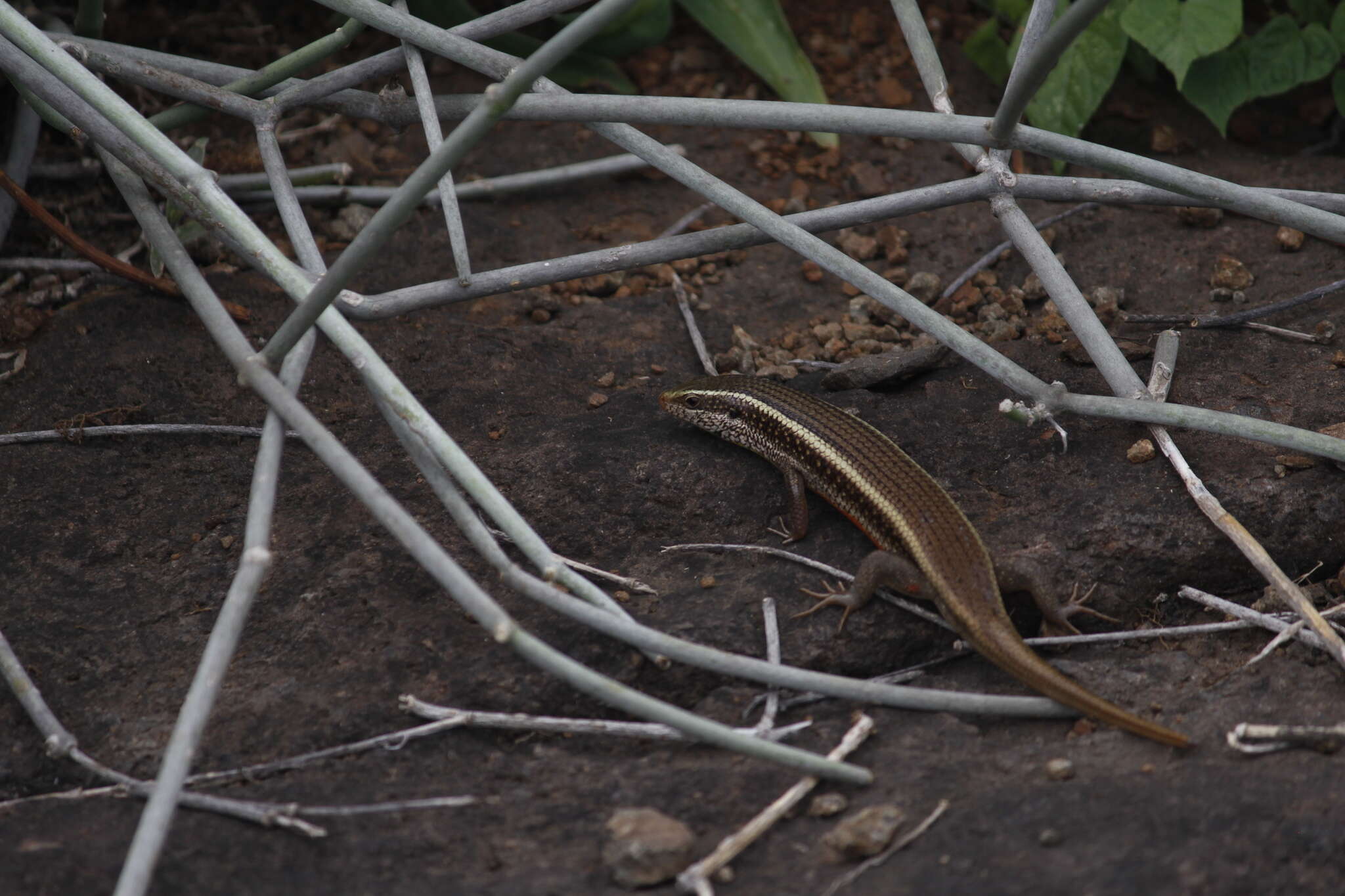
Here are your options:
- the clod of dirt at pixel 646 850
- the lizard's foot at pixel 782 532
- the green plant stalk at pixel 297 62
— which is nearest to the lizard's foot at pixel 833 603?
the lizard's foot at pixel 782 532

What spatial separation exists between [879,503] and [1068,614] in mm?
583

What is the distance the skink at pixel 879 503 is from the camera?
266cm

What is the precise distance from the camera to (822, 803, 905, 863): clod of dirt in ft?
7.06

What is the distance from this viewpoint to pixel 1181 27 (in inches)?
154

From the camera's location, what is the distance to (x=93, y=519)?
331 centimetres

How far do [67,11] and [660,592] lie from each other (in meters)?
3.75

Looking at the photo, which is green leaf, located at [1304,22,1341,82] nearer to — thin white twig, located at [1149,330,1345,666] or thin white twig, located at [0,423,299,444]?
thin white twig, located at [1149,330,1345,666]

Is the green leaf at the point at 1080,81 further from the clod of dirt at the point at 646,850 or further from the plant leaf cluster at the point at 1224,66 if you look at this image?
the clod of dirt at the point at 646,850

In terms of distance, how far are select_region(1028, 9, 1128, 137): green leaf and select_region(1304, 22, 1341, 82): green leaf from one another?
668 millimetres

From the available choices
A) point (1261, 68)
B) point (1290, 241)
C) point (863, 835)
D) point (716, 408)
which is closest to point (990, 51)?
point (1261, 68)

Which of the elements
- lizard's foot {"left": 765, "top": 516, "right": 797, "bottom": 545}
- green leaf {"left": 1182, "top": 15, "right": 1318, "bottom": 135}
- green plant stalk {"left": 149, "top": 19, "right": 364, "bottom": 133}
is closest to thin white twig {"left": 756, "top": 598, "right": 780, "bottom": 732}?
lizard's foot {"left": 765, "top": 516, "right": 797, "bottom": 545}

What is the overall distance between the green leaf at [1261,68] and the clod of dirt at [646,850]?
3493 mm

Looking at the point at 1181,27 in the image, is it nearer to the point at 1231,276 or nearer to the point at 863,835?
the point at 1231,276

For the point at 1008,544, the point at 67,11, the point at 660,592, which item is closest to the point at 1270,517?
the point at 1008,544
